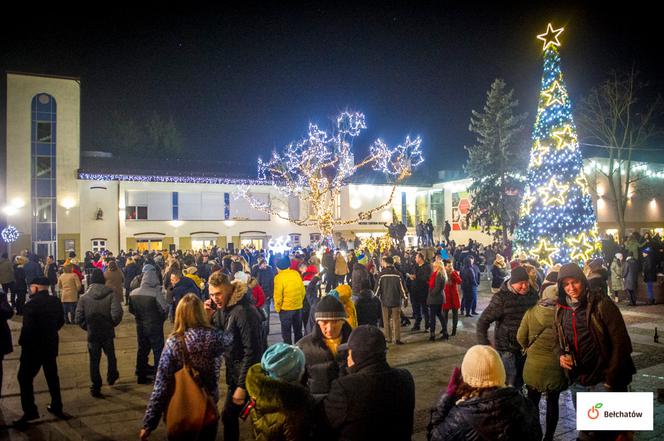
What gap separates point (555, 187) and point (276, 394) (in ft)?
53.4

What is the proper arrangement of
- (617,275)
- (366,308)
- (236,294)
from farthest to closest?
(617,275) < (366,308) < (236,294)

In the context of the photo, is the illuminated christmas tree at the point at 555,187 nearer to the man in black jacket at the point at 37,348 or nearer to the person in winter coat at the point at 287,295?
the person in winter coat at the point at 287,295

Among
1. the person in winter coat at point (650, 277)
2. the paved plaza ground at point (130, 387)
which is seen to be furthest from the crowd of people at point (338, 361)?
the person in winter coat at point (650, 277)

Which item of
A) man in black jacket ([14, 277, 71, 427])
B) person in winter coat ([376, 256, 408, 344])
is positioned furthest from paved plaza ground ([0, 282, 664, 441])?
person in winter coat ([376, 256, 408, 344])

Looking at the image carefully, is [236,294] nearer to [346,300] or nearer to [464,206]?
[346,300]

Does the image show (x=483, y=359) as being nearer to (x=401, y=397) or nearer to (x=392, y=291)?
(x=401, y=397)

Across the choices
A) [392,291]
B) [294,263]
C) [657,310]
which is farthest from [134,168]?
[657,310]

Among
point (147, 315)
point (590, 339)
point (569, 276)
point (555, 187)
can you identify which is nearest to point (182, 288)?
point (147, 315)

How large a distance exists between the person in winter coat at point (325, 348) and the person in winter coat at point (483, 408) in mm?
1037

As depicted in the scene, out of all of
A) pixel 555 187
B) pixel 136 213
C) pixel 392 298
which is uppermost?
pixel 136 213

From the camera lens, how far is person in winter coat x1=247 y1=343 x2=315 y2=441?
2613 mm

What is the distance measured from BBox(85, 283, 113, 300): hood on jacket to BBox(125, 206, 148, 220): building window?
1104 inches

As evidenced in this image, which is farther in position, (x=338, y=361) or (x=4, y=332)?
(x=4, y=332)

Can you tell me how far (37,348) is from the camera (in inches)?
224
